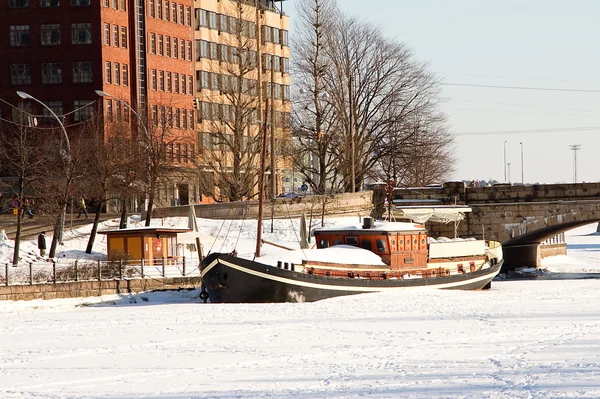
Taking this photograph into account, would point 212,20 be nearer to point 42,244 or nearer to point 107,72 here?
point 107,72

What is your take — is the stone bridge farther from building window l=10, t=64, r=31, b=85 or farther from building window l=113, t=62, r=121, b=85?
building window l=10, t=64, r=31, b=85

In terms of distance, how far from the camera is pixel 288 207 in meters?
74.6

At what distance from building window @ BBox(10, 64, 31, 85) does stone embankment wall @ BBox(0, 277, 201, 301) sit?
157 ft

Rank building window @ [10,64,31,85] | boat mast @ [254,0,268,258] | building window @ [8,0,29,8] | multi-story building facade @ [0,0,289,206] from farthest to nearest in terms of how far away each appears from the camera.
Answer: building window @ [10,64,31,85]
building window @ [8,0,29,8]
multi-story building facade @ [0,0,289,206]
boat mast @ [254,0,268,258]

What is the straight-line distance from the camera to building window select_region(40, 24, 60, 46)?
9200cm

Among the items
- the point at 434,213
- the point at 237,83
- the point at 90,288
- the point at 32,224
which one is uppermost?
the point at 237,83

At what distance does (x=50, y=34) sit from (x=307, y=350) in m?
71.5

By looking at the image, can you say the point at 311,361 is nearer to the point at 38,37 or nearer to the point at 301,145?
the point at 301,145

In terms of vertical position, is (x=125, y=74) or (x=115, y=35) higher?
(x=115, y=35)

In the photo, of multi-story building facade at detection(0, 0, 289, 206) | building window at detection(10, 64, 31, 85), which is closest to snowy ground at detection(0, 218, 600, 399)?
multi-story building facade at detection(0, 0, 289, 206)

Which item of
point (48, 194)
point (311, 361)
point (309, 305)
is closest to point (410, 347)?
point (311, 361)

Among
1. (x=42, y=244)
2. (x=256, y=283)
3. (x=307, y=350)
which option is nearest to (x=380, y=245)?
(x=256, y=283)

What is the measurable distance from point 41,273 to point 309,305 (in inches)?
441

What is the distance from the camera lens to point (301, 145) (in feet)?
281
